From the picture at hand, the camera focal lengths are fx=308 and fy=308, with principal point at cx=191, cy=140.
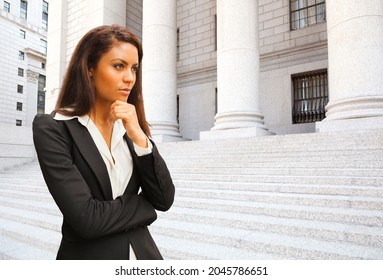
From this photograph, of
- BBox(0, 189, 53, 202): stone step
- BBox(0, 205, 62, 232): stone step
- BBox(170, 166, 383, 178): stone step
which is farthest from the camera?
BBox(0, 189, 53, 202): stone step

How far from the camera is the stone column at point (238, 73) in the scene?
1130cm

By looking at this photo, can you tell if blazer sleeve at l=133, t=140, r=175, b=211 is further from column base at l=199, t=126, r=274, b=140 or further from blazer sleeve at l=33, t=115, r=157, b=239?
column base at l=199, t=126, r=274, b=140

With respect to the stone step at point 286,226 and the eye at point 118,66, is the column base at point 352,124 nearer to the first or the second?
the stone step at point 286,226

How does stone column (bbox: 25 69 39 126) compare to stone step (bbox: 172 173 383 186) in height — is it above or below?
above

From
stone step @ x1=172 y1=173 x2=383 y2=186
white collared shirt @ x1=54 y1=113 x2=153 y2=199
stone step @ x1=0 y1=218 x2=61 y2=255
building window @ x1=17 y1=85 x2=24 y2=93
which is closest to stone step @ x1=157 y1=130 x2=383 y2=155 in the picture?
stone step @ x1=172 y1=173 x2=383 y2=186

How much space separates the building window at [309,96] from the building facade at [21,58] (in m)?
39.0

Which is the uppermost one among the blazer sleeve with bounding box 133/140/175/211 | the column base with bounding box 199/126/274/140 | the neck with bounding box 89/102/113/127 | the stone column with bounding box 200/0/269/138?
the stone column with bounding box 200/0/269/138

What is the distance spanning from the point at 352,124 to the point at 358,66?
1.64 metres

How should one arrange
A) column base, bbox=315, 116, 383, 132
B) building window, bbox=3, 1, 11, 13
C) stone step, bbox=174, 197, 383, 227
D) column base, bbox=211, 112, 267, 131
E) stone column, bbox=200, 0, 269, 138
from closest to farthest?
1. stone step, bbox=174, 197, 383, 227
2. column base, bbox=315, 116, 383, 132
3. column base, bbox=211, 112, 267, 131
4. stone column, bbox=200, 0, 269, 138
5. building window, bbox=3, 1, 11, 13

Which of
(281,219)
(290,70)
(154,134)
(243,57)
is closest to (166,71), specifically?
(154,134)

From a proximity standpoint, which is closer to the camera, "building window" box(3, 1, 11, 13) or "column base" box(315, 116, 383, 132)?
"column base" box(315, 116, 383, 132)

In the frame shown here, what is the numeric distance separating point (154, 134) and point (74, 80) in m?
12.6

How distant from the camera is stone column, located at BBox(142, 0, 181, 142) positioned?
1402 cm

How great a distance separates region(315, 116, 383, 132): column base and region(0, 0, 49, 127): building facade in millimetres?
43173
